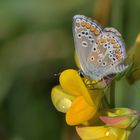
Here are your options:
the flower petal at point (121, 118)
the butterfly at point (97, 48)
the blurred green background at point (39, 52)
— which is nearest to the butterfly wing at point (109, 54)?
the butterfly at point (97, 48)

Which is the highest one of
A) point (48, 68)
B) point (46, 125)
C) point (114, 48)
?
point (114, 48)

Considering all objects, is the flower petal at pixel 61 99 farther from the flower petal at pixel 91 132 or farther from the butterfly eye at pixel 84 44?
the butterfly eye at pixel 84 44

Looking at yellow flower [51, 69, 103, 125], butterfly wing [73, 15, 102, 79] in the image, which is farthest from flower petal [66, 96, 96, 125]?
butterfly wing [73, 15, 102, 79]

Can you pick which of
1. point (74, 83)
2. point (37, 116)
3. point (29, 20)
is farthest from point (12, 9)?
point (74, 83)

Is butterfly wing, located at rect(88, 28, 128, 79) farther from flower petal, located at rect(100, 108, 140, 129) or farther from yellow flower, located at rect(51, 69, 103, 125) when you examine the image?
flower petal, located at rect(100, 108, 140, 129)

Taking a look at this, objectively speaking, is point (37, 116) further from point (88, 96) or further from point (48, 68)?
point (88, 96)
